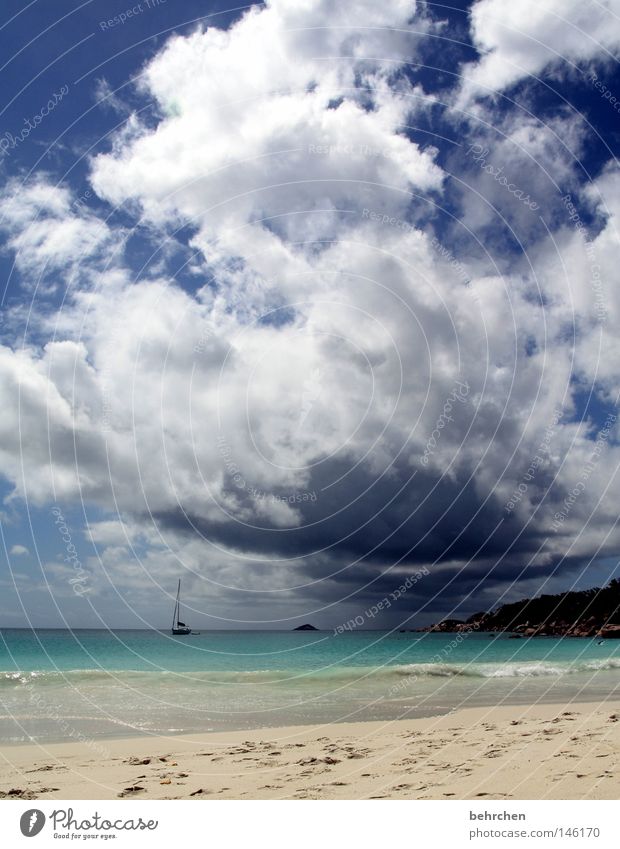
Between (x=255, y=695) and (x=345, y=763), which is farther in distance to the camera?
(x=255, y=695)

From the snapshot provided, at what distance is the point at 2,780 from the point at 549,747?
37.5 feet

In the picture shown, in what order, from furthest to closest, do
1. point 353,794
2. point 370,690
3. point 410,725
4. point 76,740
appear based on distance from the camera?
point 370,690 → point 410,725 → point 76,740 → point 353,794

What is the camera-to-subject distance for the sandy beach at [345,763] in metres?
11.1

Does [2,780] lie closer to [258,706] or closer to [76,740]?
[76,740]

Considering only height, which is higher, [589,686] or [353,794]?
[353,794]

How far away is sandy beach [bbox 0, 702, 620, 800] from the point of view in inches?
437

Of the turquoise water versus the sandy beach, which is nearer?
the sandy beach

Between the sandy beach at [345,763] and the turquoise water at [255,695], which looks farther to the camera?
the turquoise water at [255,695]

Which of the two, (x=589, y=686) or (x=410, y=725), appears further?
(x=589, y=686)

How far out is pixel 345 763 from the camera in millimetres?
13367
